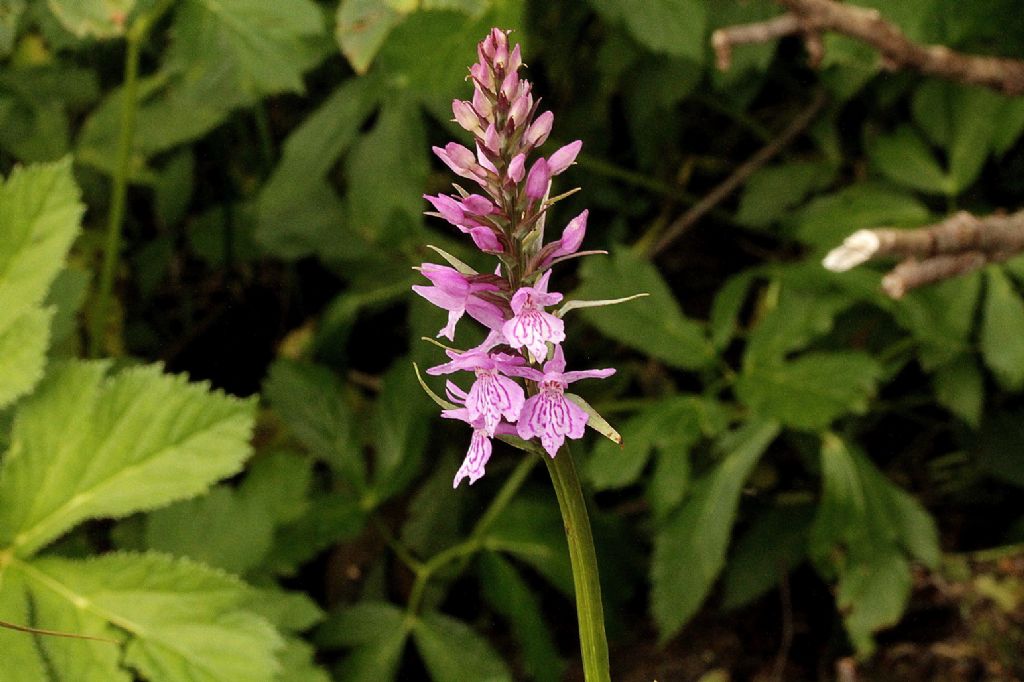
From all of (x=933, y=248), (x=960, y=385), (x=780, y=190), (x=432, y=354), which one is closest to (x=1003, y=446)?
(x=960, y=385)

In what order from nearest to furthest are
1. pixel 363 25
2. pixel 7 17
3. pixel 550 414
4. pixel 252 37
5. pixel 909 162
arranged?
pixel 550 414, pixel 7 17, pixel 363 25, pixel 252 37, pixel 909 162

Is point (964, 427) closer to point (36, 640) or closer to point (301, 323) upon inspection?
point (301, 323)

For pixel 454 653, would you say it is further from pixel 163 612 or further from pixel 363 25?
pixel 363 25

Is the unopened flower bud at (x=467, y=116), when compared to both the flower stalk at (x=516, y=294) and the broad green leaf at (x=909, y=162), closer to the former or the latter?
the flower stalk at (x=516, y=294)

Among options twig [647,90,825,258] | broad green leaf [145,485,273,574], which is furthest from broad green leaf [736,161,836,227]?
broad green leaf [145,485,273,574]

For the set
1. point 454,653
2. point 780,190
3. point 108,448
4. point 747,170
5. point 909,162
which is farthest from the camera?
point 747,170
